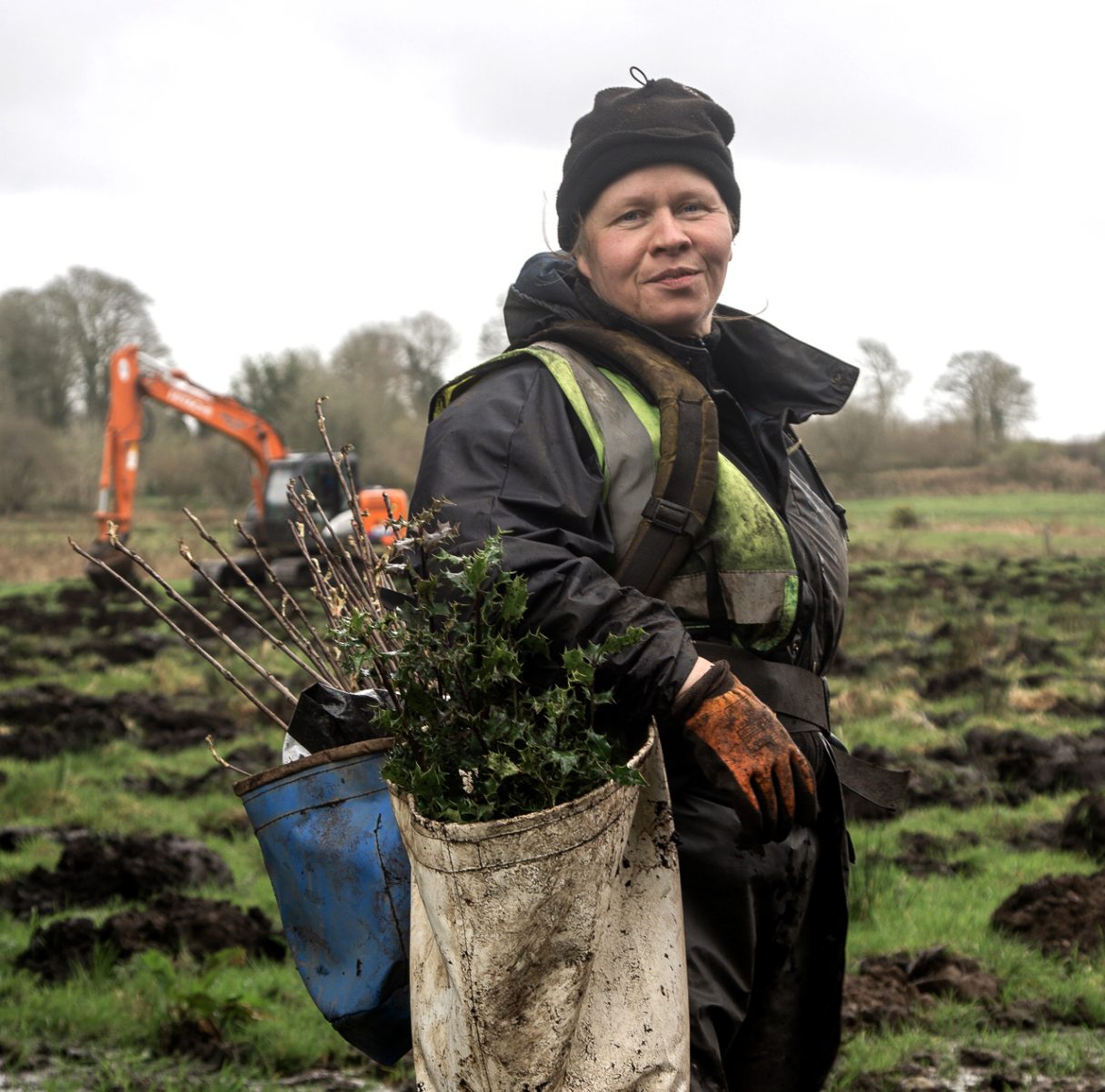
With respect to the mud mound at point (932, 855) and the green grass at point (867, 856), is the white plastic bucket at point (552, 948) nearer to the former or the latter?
the green grass at point (867, 856)

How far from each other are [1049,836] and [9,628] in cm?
1196

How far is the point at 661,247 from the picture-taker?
2666mm

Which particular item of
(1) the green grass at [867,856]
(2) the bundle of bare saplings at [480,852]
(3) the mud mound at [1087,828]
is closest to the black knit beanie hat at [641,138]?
(2) the bundle of bare saplings at [480,852]

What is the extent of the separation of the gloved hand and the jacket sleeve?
0.15 ft

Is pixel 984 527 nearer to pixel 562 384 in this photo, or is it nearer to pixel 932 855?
pixel 932 855

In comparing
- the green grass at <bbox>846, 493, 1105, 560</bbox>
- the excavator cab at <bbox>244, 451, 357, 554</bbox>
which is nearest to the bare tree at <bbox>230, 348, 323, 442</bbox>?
the green grass at <bbox>846, 493, 1105, 560</bbox>

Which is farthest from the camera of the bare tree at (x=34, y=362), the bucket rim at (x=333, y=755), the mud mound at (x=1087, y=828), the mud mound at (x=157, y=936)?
the bare tree at (x=34, y=362)

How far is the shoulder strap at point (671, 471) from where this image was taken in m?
2.36

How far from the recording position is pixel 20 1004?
467 cm

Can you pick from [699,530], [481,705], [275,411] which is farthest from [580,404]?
[275,411]

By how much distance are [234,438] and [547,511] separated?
19.9 metres

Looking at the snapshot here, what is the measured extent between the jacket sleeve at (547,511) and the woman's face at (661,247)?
1.14ft

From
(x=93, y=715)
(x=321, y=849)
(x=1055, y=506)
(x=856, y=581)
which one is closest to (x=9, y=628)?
(x=93, y=715)

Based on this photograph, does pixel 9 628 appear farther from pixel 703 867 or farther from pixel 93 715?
pixel 703 867
